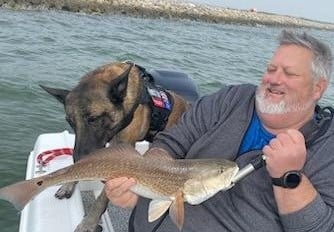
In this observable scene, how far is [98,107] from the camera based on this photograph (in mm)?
4273

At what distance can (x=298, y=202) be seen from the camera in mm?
3094

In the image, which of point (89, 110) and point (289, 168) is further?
point (89, 110)

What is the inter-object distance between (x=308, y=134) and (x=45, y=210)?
6.47 feet

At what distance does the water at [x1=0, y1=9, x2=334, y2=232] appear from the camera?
823 cm

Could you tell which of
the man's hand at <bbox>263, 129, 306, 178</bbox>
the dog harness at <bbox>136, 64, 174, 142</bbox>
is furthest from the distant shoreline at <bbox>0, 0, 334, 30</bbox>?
the man's hand at <bbox>263, 129, 306, 178</bbox>

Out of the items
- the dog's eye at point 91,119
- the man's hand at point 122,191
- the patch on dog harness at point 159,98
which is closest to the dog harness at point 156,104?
the patch on dog harness at point 159,98

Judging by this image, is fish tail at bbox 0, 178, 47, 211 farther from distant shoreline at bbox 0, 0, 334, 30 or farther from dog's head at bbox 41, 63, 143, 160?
distant shoreline at bbox 0, 0, 334, 30

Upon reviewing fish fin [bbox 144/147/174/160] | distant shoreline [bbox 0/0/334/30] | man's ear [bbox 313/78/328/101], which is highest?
man's ear [bbox 313/78/328/101]

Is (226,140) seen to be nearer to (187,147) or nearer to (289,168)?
(187,147)

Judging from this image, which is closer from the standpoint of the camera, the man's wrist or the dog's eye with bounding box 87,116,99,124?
the man's wrist

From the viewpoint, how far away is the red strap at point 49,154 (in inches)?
195

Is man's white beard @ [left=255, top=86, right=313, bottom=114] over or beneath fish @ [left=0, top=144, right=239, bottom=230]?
over

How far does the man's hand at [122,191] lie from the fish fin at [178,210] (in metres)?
0.27

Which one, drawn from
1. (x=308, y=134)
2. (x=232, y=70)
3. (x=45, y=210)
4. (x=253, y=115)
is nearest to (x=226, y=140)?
(x=253, y=115)
